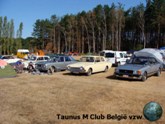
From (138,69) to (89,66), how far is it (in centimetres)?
421

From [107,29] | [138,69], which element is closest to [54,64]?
[138,69]

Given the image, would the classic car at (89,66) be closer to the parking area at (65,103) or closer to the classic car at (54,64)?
the classic car at (54,64)

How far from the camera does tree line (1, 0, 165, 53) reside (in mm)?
70188

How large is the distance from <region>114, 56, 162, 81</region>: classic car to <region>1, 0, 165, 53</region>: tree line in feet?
173

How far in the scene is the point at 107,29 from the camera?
82.0 metres

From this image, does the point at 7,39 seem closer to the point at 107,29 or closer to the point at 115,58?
the point at 107,29

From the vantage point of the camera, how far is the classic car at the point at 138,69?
14.5m

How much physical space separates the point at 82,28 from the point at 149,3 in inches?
1018

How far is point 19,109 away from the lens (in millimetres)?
7836

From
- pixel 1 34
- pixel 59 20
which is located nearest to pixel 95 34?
pixel 59 20

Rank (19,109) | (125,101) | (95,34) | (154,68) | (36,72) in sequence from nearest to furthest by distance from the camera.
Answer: (19,109), (125,101), (154,68), (36,72), (95,34)

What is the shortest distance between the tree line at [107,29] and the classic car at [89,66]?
5095 cm

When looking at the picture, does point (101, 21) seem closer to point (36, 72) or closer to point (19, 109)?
point (36, 72)

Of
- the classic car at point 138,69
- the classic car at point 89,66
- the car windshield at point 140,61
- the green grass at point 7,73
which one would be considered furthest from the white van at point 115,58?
the green grass at point 7,73
